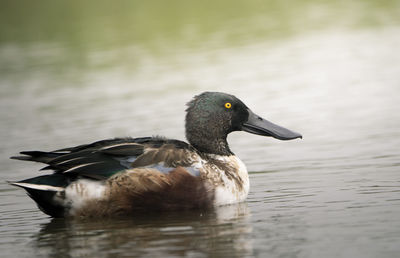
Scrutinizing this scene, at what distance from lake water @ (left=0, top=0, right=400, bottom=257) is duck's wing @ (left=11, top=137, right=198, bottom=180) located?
499mm

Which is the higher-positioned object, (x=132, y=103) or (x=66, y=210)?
(x=132, y=103)

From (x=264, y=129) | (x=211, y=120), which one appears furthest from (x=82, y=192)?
(x=264, y=129)

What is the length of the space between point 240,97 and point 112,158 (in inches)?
280

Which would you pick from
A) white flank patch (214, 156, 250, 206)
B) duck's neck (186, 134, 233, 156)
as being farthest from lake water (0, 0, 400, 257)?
duck's neck (186, 134, 233, 156)

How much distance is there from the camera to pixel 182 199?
8.10 meters

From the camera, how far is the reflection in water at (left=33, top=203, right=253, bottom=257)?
671 cm

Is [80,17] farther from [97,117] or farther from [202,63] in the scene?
[97,117]

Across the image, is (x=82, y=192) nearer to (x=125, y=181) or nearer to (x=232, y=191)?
(x=125, y=181)

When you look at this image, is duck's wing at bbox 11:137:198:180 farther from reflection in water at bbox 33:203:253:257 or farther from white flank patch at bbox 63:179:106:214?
reflection in water at bbox 33:203:253:257

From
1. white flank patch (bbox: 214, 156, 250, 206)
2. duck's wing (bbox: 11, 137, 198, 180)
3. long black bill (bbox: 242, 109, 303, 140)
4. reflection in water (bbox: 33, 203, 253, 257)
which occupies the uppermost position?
long black bill (bbox: 242, 109, 303, 140)

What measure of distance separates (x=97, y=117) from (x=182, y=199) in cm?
671

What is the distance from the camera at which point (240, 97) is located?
15.0m

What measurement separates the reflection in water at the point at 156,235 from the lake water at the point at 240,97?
2 cm

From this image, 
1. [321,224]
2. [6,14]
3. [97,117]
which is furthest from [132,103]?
[6,14]
